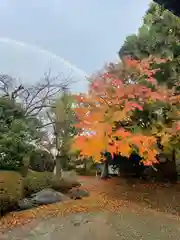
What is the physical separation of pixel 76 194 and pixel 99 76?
3.59 metres

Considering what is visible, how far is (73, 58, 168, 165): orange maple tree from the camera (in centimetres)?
838

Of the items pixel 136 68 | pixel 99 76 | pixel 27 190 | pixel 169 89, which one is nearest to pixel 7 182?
pixel 27 190

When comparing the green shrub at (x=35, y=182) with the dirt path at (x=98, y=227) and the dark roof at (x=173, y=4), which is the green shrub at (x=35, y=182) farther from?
the dark roof at (x=173, y=4)

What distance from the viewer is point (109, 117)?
8.75m

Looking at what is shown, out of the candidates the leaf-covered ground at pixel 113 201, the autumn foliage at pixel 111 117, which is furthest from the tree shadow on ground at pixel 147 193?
the autumn foliage at pixel 111 117

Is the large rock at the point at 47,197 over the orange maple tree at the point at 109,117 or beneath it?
beneath

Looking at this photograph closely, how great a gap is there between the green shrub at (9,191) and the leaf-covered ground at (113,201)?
26 centimetres

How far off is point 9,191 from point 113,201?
11.2 feet

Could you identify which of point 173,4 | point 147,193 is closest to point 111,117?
point 147,193

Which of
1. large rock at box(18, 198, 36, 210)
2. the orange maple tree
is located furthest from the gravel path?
the orange maple tree

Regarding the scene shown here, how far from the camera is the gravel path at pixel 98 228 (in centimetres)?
666

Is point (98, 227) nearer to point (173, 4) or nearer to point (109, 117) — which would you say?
point (109, 117)

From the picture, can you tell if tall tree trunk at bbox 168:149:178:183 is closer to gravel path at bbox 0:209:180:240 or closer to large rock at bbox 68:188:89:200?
large rock at bbox 68:188:89:200

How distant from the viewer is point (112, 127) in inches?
344
